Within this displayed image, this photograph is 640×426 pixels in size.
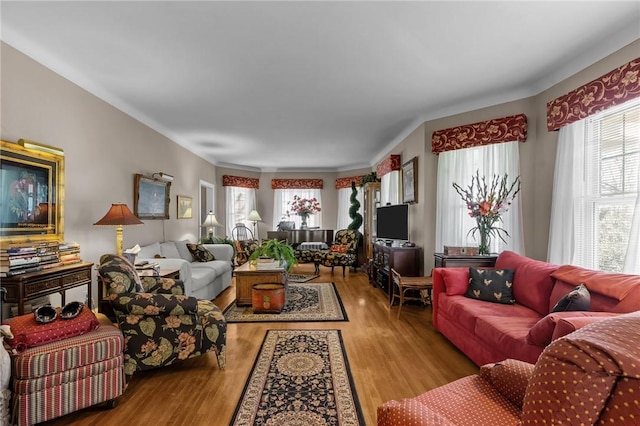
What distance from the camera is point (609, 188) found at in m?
2.72

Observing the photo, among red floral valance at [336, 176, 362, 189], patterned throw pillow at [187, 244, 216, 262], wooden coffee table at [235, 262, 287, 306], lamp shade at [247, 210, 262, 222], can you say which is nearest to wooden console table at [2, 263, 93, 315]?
wooden coffee table at [235, 262, 287, 306]

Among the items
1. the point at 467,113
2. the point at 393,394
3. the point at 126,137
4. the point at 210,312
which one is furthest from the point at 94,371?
the point at 467,113

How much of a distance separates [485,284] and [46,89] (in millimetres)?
4345

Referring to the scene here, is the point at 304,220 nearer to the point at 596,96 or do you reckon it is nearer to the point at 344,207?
the point at 344,207

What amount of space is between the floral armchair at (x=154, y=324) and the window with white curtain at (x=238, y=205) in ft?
18.7

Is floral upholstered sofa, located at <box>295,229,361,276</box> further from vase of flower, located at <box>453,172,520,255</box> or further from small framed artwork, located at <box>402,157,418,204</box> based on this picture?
vase of flower, located at <box>453,172,520,255</box>

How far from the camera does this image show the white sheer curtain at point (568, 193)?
2.96m

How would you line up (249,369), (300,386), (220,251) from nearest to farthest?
(300,386) → (249,369) → (220,251)

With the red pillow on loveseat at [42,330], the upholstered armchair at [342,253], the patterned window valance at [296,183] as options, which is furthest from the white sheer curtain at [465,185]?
the patterned window valance at [296,183]

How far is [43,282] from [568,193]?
178 inches

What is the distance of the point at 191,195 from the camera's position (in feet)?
20.8

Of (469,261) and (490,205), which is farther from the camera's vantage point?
(469,261)

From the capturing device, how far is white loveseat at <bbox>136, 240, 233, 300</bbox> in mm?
3809

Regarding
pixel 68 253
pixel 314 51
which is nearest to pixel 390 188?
pixel 314 51
